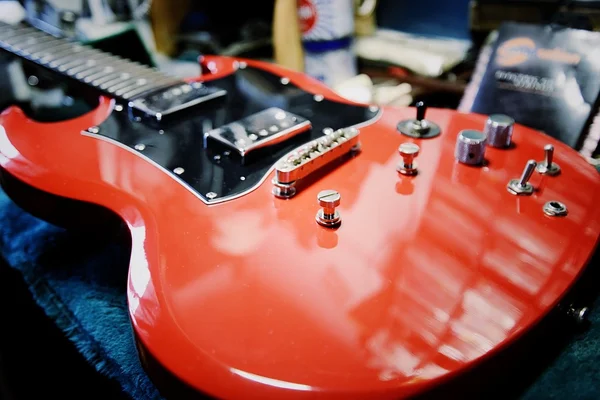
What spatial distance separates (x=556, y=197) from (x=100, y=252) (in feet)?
2.16

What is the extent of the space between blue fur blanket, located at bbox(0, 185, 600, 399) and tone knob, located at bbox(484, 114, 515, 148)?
26 cm

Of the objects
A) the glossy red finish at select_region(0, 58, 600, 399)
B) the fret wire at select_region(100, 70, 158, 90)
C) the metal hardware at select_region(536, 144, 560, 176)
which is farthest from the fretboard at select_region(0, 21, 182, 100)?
the metal hardware at select_region(536, 144, 560, 176)

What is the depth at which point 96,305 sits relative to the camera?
2.34 feet

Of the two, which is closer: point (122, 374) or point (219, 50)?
point (122, 374)

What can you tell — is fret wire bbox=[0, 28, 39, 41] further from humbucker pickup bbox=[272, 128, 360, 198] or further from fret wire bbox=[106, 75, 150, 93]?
humbucker pickup bbox=[272, 128, 360, 198]

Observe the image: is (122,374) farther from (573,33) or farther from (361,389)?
(573,33)

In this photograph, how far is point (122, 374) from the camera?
0.62 m

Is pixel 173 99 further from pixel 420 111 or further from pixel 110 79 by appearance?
pixel 420 111

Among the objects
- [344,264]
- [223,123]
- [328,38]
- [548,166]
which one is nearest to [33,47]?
[223,123]

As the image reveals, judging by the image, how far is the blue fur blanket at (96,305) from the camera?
0.58 metres

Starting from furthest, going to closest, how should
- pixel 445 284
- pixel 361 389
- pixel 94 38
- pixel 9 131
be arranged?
pixel 94 38
pixel 9 131
pixel 445 284
pixel 361 389

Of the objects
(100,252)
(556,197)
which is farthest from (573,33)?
(100,252)

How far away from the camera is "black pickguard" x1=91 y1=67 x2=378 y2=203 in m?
0.67

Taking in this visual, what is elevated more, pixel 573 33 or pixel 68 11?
pixel 573 33
